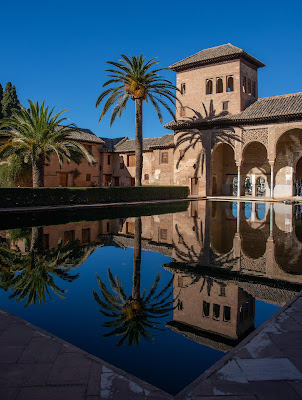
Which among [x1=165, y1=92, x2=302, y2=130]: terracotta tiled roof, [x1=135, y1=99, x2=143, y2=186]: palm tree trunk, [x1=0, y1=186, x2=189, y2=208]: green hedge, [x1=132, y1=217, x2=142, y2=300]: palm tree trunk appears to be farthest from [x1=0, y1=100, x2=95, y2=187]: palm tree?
[x1=165, y1=92, x2=302, y2=130]: terracotta tiled roof

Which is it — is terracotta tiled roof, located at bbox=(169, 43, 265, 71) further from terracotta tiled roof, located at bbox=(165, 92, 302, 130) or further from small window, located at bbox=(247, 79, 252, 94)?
terracotta tiled roof, located at bbox=(165, 92, 302, 130)

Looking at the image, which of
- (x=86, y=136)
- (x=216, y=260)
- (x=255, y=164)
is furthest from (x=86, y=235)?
(x=86, y=136)

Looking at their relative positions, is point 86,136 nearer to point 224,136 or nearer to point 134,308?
point 224,136

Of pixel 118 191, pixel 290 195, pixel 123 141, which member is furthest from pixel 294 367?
pixel 123 141

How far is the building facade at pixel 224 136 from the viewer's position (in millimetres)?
27359

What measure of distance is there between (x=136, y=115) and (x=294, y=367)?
883 inches

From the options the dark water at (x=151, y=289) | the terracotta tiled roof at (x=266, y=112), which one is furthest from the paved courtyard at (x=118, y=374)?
the terracotta tiled roof at (x=266, y=112)

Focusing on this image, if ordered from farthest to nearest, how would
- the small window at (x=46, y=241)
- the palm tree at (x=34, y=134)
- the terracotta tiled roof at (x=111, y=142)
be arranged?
the terracotta tiled roof at (x=111, y=142), the palm tree at (x=34, y=134), the small window at (x=46, y=241)

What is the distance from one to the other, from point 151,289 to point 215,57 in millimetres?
28113

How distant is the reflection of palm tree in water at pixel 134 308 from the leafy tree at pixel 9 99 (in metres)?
38.8

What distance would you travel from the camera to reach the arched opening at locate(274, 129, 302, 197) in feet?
94.4

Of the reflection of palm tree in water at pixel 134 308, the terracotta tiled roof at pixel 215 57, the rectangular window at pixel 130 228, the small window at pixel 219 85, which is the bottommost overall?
the reflection of palm tree in water at pixel 134 308

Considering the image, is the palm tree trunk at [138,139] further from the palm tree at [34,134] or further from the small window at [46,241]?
the small window at [46,241]

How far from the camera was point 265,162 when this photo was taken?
30.8 metres
